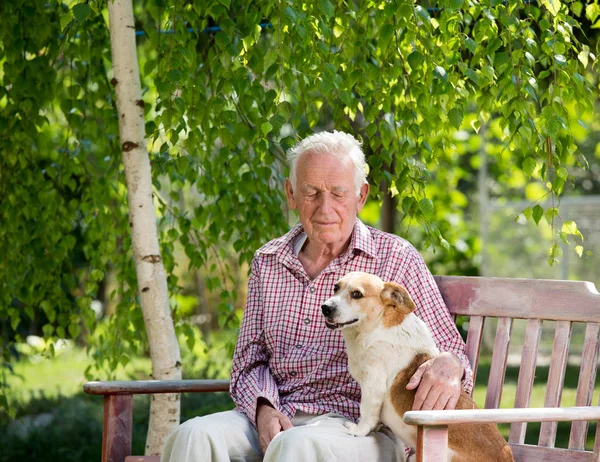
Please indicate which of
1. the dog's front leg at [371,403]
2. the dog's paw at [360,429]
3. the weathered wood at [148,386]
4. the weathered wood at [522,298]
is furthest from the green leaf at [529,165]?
the weathered wood at [148,386]

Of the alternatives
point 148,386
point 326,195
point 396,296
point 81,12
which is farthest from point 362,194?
point 81,12

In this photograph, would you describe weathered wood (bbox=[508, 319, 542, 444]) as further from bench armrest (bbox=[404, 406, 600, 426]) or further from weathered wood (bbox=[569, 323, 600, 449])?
bench armrest (bbox=[404, 406, 600, 426])

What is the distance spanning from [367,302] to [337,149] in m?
0.54

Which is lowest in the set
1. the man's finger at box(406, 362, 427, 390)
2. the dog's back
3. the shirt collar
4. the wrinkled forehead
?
the dog's back

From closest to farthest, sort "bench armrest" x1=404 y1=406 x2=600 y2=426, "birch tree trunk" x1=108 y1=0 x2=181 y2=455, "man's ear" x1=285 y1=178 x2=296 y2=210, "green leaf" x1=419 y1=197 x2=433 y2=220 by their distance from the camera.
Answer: "bench armrest" x1=404 y1=406 x2=600 y2=426
"man's ear" x1=285 y1=178 x2=296 y2=210
"green leaf" x1=419 y1=197 x2=433 y2=220
"birch tree trunk" x1=108 y1=0 x2=181 y2=455

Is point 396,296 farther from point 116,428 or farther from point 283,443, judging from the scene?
point 116,428

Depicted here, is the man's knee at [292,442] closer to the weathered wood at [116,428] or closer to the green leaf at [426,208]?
the weathered wood at [116,428]

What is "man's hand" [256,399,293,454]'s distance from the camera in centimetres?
273

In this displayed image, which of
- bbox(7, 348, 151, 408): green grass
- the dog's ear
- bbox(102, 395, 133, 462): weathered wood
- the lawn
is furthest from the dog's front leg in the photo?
bbox(7, 348, 151, 408): green grass

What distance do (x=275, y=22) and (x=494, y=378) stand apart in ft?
4.32

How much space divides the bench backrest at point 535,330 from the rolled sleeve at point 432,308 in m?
0.13

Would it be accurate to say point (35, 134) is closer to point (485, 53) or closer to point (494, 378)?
point (485, 53)

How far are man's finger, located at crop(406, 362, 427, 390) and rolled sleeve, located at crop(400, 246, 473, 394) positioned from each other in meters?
0.25

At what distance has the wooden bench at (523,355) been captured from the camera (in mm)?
2779
